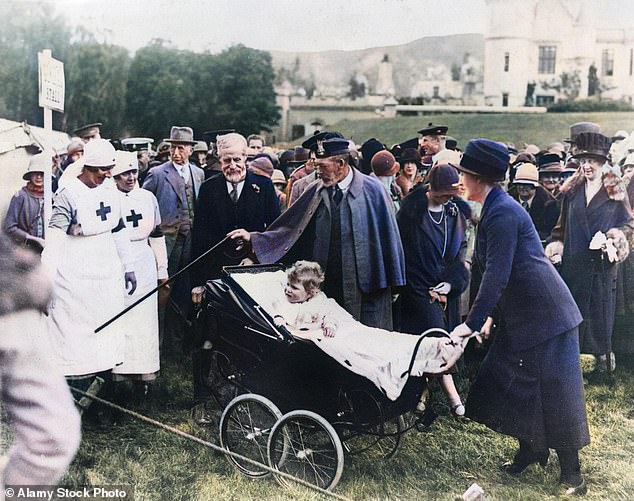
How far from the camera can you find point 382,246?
5.43m

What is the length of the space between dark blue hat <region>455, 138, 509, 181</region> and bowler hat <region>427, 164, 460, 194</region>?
11 cm

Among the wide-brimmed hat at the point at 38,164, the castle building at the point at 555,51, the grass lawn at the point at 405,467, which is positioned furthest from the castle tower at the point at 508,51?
the wide-brimmed hat at the point at 38,164

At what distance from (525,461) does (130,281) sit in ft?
9.44

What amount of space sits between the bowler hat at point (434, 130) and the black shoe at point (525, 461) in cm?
217

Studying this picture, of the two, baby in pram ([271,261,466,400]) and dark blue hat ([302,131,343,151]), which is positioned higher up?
dark blue hat ([302,131,343,151])

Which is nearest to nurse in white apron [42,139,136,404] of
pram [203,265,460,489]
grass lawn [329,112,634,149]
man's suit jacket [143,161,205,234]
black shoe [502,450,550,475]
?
man's suit jacket [143,161,205,234]

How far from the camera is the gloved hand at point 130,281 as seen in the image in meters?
5.73

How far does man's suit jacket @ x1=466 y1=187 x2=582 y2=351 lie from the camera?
5.25 m

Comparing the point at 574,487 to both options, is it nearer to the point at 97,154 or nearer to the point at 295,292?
the point at 295,292

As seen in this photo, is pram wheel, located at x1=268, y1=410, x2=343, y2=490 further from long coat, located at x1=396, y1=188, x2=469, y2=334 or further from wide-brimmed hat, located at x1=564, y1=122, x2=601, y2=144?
wide-brimmed hat, located at x1=564, y1=122, x2=601, y2=144

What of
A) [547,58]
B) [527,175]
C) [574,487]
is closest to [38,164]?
[527,175]

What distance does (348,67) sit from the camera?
5562 millimetres

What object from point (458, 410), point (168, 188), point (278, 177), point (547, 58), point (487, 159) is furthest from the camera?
point (278, 177)

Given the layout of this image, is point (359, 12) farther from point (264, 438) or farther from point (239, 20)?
point (264, 438)
